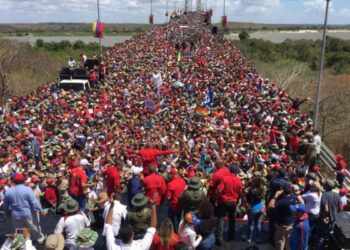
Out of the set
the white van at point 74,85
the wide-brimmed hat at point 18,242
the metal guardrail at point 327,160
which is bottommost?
the metal guardrail at point 327,160

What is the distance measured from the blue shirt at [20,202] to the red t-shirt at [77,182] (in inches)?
37.0

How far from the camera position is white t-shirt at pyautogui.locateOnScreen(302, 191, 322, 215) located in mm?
6020

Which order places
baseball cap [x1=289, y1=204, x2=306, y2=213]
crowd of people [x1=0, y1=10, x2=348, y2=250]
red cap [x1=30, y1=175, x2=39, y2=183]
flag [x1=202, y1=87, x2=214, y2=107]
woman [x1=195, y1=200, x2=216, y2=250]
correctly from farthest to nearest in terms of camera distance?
flag [x1=202, y1=87, x2=214, y2=107], red cap [x1=30, y1=175, x2=39, y2=183], baseball cap [x1=289, y1=204, x2=306, y2=213], crowd of people [x1=0, y1=10, x2=348, y2=250], woman [x1=195, y1=200, x2=216, y2=250]

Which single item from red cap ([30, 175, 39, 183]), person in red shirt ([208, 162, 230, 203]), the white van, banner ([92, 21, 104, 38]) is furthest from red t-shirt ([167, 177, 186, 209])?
banner ([92, 21, 104, 38])

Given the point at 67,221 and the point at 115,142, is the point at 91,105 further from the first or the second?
the point at 67,221

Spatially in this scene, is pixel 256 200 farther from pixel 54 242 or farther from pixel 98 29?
pixel 98 29

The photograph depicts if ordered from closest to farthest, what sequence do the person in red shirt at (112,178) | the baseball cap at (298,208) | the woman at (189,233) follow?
the woman at (189,233)
the baseball cap at (298,208)
the person in red shirt at (112,178)

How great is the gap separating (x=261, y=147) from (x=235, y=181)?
4.43 meters

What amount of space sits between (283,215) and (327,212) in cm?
77

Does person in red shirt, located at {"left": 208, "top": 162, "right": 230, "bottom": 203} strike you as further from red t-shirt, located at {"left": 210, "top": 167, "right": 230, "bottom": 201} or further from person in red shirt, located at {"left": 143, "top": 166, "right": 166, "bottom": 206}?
person in red shirt, located at {"left": 143, "top": 166, "right": 166, "bottom": 206}

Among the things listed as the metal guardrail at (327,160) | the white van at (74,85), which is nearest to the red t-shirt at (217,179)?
the metal guardrail at (327,160)

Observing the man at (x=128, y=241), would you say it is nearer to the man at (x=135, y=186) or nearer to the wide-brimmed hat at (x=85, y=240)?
the wide-brimmed hat at (x=85, y=240)

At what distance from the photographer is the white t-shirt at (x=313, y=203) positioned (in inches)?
237

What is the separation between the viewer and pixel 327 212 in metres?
5.88
